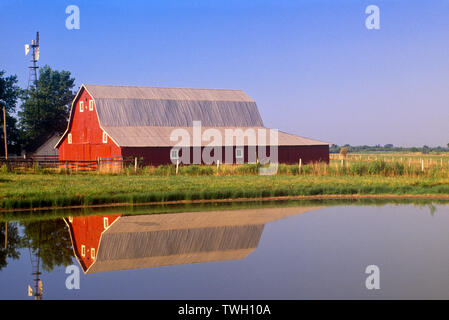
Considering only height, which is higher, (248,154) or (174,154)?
(174,154)

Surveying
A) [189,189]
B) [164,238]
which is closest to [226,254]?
[164,238]

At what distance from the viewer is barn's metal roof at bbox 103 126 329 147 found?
45375 millimetres

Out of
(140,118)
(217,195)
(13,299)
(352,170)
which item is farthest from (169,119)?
(13,299)

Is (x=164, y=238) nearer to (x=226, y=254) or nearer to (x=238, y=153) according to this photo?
(x=226, y=254)

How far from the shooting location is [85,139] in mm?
50219

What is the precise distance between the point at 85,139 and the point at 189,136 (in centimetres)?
881

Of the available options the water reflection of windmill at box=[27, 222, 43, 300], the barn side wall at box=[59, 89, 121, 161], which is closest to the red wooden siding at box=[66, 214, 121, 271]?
the water reflection of windmill at box=[27, 222, 43, 300]

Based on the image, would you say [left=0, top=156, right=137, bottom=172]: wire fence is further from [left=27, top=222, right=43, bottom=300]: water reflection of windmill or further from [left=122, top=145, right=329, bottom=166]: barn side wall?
[left=27, top=222, right=43, bottom=300]: water reflection of windmill

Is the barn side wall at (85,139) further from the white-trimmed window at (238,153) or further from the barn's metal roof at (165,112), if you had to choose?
the white-trimmed window at (238,153)

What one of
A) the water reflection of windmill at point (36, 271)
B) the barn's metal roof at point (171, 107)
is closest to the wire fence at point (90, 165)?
the barn's metal roof at point (171, 107)

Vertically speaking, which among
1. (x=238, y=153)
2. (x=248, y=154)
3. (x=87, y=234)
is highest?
(x=238, y=153)
